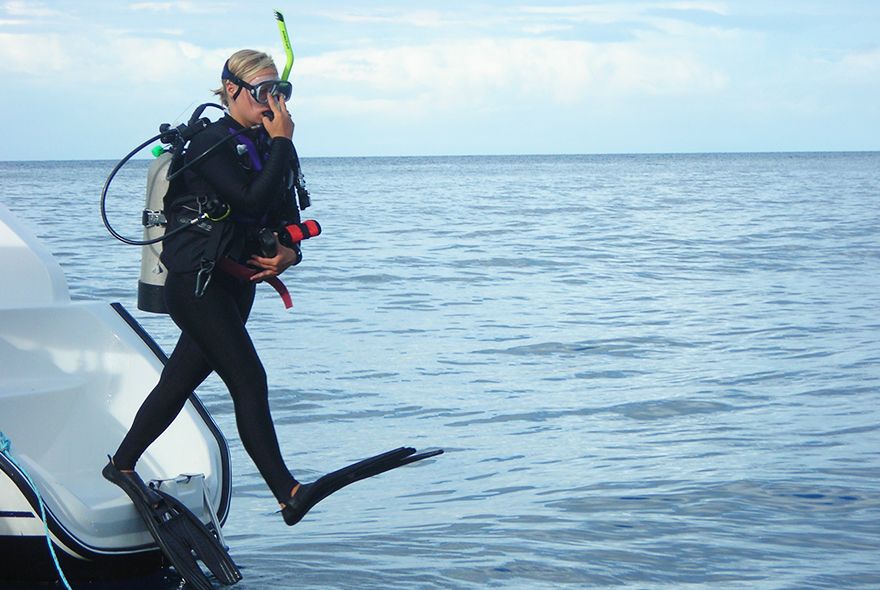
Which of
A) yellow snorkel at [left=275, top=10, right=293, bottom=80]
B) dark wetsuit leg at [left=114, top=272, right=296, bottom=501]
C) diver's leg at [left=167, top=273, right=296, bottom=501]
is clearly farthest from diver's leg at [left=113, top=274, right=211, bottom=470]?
yellow snorkel at [left=275, top=10, right=293, bottom=80]

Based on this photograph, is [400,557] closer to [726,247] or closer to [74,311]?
[74,311]

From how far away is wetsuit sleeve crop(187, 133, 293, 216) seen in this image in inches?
145

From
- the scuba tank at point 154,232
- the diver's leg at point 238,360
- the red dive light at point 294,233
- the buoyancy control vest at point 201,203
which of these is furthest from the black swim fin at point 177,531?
the red dive light at point 294,233

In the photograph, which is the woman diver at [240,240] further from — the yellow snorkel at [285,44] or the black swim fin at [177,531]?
the black swim fin at [177,531]

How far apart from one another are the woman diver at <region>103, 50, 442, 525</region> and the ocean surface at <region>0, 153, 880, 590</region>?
33.8 inches

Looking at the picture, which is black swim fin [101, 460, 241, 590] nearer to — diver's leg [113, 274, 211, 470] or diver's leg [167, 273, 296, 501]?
diver's leg [113, 274, 211, 470]

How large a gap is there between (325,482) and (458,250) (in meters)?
17.0

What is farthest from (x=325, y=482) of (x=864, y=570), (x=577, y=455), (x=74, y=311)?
(x=577, y=455)

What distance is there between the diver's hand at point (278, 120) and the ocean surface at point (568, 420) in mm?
1805

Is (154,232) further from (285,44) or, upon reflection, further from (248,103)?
(285,44)

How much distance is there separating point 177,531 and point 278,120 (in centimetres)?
154

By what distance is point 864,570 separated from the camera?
15.1 feet

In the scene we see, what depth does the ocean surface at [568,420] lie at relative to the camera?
4.86 meters

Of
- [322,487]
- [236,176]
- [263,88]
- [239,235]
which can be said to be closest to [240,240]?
[239,235]
